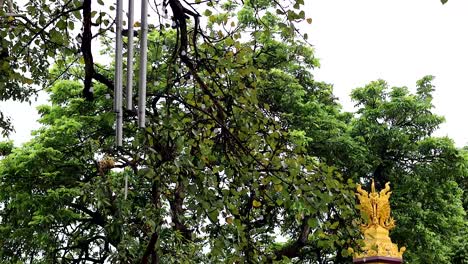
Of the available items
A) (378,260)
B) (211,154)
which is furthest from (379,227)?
(211,154)

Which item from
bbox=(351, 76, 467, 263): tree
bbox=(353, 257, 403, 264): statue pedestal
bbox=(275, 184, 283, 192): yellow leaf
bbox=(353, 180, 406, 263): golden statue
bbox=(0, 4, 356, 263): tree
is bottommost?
bbox=(275, 184, 283, 192): yellow leaf

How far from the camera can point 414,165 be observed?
9383mm

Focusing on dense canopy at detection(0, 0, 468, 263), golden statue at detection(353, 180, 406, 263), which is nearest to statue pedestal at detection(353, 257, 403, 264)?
golden statue at detection(353, 180, 406, 263)

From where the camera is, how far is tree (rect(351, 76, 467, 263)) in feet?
29.3

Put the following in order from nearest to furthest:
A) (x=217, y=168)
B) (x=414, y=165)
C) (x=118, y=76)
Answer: (x=118, y=76) → (x=217, y=168) → (x=414, y=165)

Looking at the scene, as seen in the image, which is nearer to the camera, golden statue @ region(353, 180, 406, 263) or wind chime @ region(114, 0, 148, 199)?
Result: wind chime @ region(114, 0, 148, 199)

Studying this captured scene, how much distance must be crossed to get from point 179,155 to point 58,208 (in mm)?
5187

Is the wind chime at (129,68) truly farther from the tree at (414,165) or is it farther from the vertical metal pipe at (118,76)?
the tree at (414,165)

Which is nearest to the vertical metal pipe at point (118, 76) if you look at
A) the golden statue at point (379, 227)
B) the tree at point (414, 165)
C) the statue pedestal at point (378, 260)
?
the golden statue at point (379, 227)

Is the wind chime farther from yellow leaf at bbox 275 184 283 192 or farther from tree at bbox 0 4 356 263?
yellow leaf at bbox 275 184 283 192

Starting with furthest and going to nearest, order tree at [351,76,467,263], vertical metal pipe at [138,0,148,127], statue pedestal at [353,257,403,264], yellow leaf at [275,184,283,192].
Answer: tree at [351,76,467,263] → statue pedestal at [353,257,403,264] → yellow leaf at [275,184,283,192] → vertical metal pipe at [138,0,148,127]

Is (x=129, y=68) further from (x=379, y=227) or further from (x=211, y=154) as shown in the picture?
(x=379, y=227)

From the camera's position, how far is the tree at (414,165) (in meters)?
8.94

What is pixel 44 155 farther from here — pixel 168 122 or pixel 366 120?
pixel 168 122
